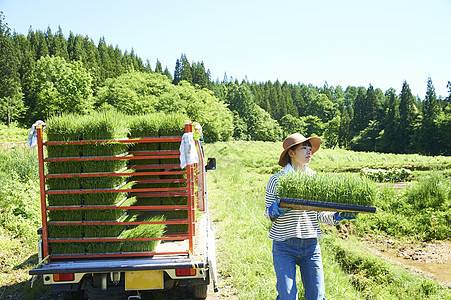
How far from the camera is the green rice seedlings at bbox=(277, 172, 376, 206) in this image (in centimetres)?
329

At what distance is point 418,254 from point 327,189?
6190 mm

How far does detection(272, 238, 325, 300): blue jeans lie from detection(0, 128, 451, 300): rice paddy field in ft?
5.08

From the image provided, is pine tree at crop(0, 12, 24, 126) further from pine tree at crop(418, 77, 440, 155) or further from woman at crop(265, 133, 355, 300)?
pine tree at crop(418, 77, 440, 155)

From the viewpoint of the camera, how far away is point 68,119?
4148 millimetres

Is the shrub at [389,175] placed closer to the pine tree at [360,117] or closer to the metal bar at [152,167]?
the metal bar at [152,167]

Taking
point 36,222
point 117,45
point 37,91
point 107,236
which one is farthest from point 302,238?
point 117,45

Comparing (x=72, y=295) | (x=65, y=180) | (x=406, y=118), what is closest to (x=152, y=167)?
(x=65, y=180)

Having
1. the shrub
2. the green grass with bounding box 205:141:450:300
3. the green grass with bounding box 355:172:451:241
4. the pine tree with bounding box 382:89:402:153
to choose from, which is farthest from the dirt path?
the pine tree with bounding box 382:89:402:153

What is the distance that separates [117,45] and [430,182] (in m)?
110

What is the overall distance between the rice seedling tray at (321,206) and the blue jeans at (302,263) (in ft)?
1.08

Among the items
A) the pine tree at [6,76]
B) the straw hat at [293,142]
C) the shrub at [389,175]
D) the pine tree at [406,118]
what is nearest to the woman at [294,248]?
the straw hat at [293,142]

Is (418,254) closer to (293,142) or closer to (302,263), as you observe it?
(302,263)

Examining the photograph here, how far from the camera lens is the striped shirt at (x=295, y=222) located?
3176mm

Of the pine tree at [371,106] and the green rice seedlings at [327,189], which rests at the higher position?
the pine tree at [371,106]
